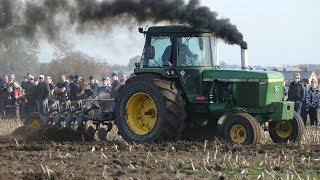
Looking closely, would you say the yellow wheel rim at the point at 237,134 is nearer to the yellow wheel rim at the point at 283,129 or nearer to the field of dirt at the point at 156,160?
the field of dirt at the point at 156,160

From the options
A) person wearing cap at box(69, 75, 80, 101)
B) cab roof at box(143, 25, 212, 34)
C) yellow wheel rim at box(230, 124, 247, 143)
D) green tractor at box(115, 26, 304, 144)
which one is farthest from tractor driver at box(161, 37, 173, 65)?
person wearing cap at box(69, 75, 80, 101)

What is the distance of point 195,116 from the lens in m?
13.0

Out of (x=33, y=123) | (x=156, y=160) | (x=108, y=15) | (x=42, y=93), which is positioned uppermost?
(x=108, y=15)

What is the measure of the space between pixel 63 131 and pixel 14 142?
119 centimetres

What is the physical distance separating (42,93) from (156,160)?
12.1 meters

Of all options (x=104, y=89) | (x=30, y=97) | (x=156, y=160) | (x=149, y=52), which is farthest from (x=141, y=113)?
(x=30, y=97)

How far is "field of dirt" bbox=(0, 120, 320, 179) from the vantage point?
8336mm

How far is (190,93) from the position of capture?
1288 centimetres

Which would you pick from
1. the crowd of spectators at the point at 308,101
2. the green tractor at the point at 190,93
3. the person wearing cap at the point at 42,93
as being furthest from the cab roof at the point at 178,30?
the person wearing cap at the point at 42,93

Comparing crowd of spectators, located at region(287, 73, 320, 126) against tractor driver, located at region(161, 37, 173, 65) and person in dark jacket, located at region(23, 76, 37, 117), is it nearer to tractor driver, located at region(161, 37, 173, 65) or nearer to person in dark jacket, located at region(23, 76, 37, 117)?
tractor driver, located at region(161, 37, 173, 65)

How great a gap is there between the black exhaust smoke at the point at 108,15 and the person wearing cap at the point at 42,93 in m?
6.92

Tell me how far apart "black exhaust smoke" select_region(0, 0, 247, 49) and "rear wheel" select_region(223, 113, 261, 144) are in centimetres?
182

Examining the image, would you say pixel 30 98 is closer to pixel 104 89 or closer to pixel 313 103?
pixel 104 89

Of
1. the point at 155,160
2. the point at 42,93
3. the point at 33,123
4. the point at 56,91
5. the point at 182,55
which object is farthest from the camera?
the point at 56,91
